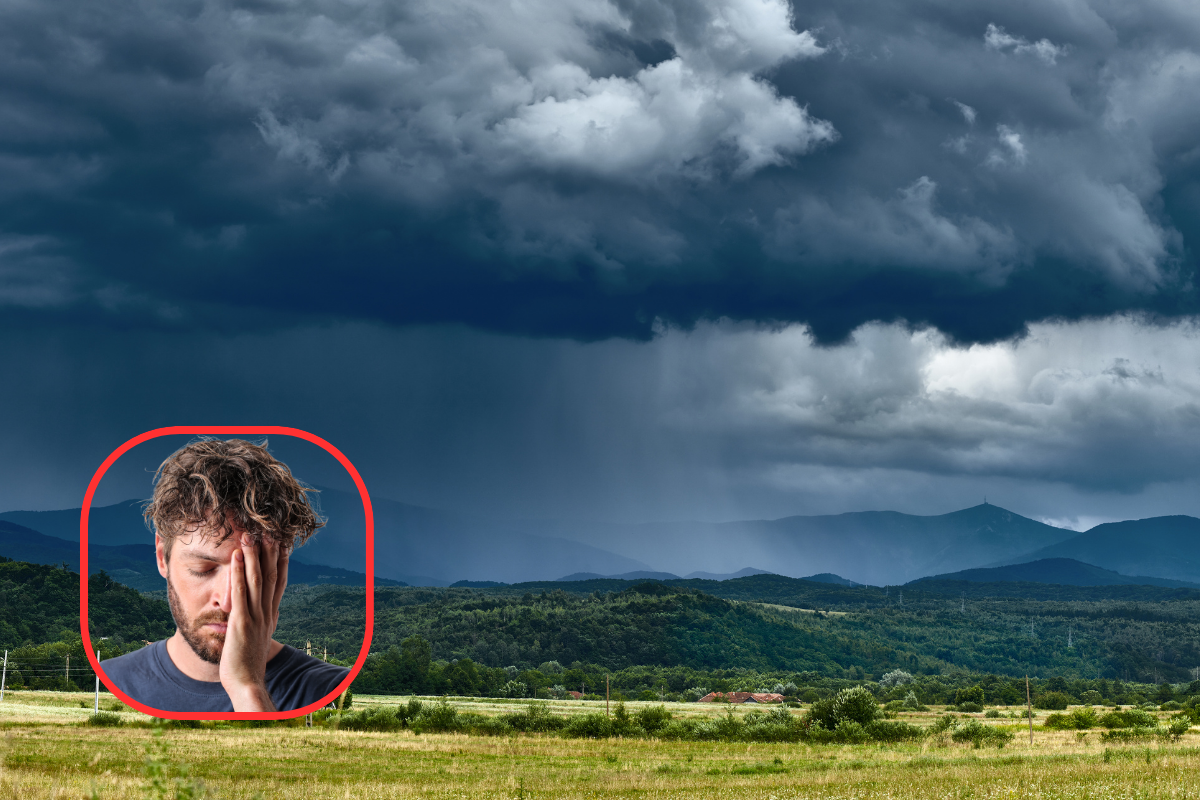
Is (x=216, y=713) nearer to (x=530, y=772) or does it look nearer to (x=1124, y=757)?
(x=530, y=772)

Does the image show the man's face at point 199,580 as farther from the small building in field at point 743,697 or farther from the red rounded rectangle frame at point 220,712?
the small building in field at point 743,697

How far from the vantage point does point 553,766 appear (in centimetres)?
4703

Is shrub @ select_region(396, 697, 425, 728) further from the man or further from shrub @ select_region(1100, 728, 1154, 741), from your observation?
the man

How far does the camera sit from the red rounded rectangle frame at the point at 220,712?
5.79 metres

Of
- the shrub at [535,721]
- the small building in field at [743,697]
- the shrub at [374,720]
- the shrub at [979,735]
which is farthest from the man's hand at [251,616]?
the small building in field at [743,697]

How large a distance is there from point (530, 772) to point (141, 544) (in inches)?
1628

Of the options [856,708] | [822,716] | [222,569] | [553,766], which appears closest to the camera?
[222,569]

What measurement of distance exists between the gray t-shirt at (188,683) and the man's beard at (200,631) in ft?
0.65

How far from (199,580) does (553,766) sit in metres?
44.9

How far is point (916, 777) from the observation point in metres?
38.2

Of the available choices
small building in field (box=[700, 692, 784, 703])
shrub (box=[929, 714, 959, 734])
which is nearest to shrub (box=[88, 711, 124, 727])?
shrub (box=[929, 714, 959, 734])

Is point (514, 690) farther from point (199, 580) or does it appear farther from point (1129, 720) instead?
point (199, 580)

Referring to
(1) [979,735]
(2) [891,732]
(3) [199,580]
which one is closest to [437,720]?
(2) [891,732]

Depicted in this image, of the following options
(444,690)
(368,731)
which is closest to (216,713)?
(368,731)
